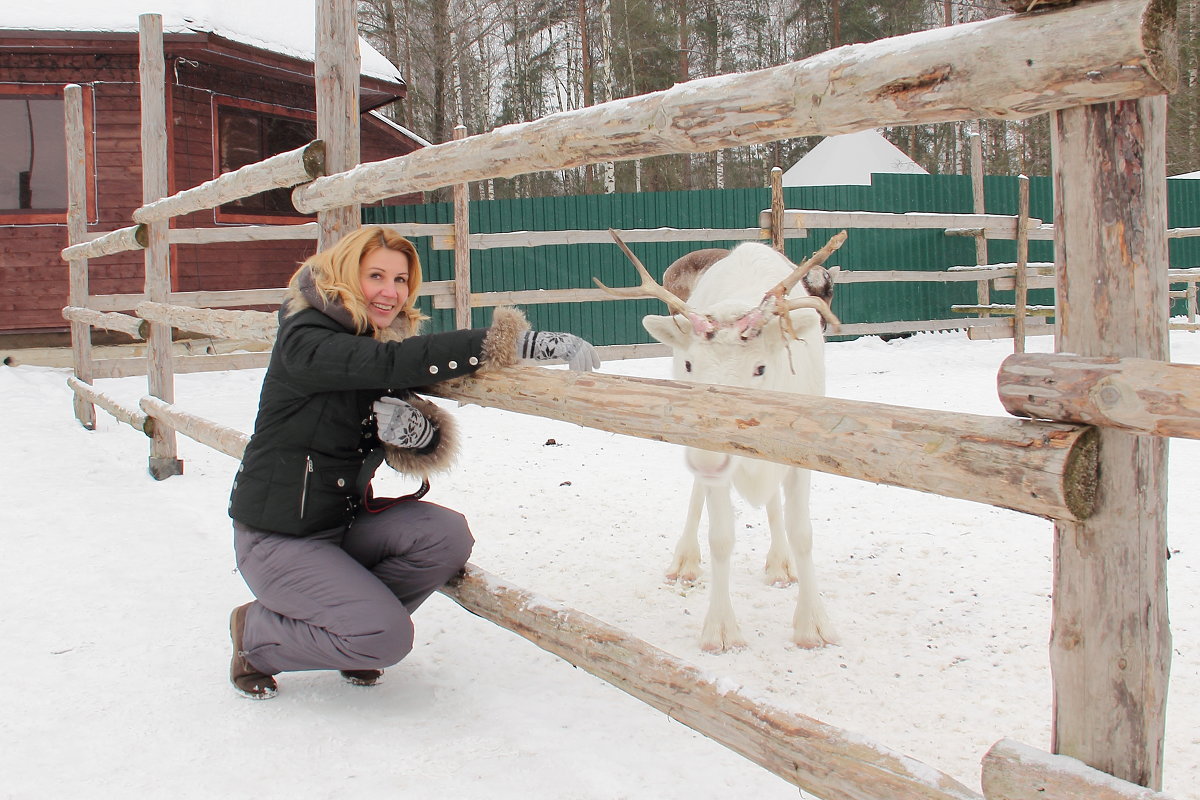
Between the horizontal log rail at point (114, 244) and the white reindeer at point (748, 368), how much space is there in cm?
413

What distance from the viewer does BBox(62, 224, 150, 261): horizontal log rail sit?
6410 mm

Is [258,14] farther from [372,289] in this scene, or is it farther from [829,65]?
[829,65]

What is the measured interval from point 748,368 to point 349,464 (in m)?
1.45

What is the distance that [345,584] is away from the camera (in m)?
2.86

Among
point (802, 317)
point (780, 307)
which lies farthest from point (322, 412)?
point (802, 317)

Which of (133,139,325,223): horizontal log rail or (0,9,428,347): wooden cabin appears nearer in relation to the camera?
(133,139,325,223): horizontal log rail

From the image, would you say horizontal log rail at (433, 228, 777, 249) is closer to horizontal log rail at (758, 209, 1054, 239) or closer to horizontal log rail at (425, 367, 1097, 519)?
horizontal log rail at (758, 209, 1054, 239)

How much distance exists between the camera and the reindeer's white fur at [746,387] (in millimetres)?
3408

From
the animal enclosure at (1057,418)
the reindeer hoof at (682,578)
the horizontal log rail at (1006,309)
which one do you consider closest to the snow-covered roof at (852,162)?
the horizontal log rail at (1006,309)

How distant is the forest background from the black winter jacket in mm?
17707

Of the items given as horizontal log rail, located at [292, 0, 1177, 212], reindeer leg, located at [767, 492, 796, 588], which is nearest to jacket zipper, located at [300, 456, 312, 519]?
horizontal log rail, located at [292, 0, 1177, 212]

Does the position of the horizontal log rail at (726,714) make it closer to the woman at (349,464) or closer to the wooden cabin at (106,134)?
Result: the woman at (349,464)

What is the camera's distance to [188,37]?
1099cm

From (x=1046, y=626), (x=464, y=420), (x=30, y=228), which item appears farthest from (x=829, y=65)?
(x=30, y=228)
